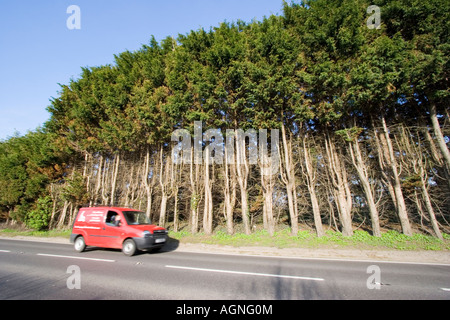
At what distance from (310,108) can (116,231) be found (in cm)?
1305

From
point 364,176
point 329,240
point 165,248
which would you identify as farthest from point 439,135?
point 165,248

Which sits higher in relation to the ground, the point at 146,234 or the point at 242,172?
the point at 242,172

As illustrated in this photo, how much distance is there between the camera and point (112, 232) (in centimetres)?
888

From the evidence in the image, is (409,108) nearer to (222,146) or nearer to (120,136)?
(222,146)

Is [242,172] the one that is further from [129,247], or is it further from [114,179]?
[114,179]

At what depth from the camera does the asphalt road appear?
4.12 m

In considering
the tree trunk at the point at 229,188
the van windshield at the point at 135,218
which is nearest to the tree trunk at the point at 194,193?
the tree trunk at the point at 229,188

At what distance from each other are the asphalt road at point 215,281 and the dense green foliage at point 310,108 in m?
6.10

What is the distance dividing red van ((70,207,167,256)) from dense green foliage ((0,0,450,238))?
17.5 ft

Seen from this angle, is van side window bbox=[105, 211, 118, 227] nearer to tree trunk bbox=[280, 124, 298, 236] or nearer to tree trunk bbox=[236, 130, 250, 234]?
tree trunk bbox=[236, 130, 250, 234]

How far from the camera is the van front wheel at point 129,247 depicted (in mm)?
8289

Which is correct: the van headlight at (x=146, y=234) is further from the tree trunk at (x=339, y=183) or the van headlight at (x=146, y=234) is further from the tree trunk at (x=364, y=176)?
the tree trunk at (x=364, y=176)

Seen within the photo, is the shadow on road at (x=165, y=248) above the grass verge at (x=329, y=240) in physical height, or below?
below
